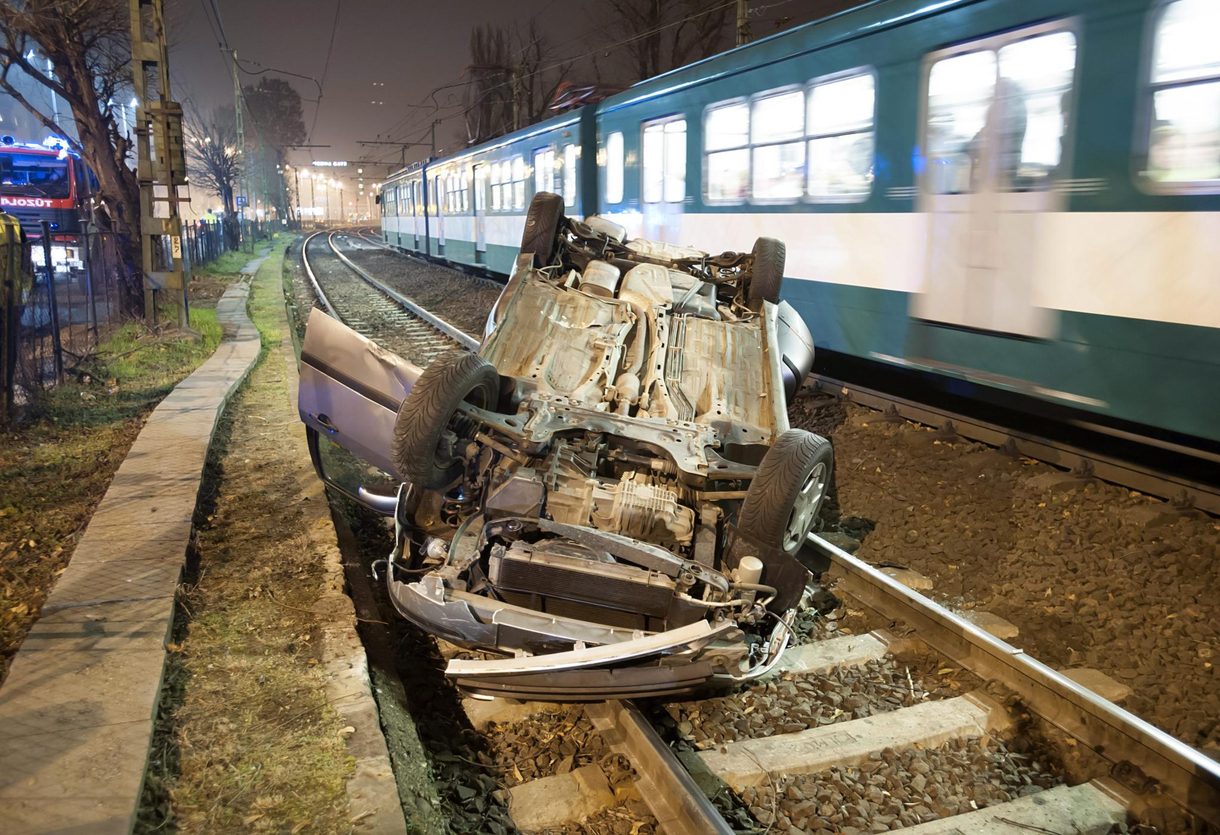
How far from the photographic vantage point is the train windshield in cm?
2472

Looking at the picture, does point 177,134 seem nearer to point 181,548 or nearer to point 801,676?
→ point 181,548

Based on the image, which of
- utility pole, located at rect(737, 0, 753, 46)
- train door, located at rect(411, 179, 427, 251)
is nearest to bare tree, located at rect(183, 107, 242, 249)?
train door, located at rect(411, 179, 427, 251)

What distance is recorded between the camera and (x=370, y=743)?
135 inches

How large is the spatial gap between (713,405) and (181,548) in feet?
11.1

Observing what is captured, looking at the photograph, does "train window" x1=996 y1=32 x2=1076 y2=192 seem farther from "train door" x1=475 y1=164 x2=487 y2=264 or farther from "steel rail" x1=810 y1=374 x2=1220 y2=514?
"train door" x1=475 y1=164 x2=487 y2=264

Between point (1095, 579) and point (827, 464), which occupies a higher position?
point (827, 464)

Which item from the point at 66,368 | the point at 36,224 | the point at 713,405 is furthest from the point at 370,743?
the point at 36,224

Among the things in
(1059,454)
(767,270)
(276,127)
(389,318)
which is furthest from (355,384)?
(276,127)

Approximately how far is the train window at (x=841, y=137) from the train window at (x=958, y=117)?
0.75 m

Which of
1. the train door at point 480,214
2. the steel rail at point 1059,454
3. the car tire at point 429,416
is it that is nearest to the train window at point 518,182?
the train door at point 480,214

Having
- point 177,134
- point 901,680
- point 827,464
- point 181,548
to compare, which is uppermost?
point 177,134

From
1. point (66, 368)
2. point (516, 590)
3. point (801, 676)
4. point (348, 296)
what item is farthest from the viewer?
point (348, 296)

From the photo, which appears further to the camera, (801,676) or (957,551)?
(957,551)

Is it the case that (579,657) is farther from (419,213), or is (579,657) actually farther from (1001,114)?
(419,213)
